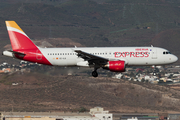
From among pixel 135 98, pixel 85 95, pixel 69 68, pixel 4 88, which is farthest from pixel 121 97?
pixel 69 68

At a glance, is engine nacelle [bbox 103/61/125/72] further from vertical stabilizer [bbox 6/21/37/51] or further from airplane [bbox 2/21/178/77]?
vertical stabilizer [bbox 6/21/37/51]

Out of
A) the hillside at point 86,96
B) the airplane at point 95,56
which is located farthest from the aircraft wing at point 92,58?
the hillside at point 86,96

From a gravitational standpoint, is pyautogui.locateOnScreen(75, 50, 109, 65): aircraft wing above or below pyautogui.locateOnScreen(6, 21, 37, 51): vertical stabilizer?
below

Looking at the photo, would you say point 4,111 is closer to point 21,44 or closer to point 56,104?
point 56,104

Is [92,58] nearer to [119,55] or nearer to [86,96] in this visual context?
[119,55]

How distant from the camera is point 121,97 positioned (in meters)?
186

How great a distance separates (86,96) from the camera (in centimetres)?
17800

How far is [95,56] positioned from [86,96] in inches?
4520

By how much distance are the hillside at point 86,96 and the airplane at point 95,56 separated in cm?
7168

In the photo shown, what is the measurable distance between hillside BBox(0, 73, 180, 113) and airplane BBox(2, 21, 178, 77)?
7168 cm

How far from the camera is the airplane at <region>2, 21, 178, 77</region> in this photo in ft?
216

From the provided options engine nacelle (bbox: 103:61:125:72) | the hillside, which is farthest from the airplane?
the hillside

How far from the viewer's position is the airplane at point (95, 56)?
216 feet

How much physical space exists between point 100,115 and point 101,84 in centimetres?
6536
